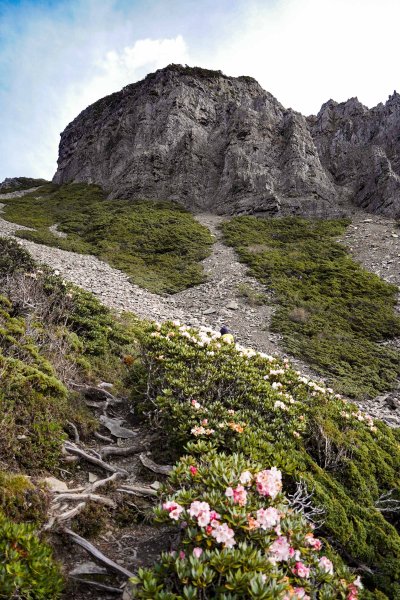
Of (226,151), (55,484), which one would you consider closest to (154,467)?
(55,484)

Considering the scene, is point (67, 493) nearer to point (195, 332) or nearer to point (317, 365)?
point (195, 332)

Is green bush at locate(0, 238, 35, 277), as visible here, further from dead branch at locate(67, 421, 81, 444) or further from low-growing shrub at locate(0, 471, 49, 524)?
low-growing shrub at locate(0, 471, 49, 524)

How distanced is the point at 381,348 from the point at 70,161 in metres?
65.4

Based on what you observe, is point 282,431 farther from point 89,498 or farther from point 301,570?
point 89,498

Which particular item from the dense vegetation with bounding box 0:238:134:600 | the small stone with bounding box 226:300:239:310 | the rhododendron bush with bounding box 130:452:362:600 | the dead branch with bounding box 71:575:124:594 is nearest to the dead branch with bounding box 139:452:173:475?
the dense vegetation with bounding box 0:238:134:600

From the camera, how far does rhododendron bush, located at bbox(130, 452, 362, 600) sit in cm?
218

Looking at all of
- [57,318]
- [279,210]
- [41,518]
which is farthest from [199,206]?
[41,518]

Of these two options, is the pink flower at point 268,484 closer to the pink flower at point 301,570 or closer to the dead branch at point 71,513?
the pink flower at point 301,570

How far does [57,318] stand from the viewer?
848 cm

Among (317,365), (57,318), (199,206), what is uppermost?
(199,206)

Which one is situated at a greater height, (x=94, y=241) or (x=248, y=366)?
→ (x=94, y=241)

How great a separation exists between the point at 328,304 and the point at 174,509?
691 inches

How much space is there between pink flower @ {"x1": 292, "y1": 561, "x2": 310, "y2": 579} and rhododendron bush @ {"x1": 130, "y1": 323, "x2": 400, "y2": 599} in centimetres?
36

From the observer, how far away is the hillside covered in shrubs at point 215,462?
7.70ft
